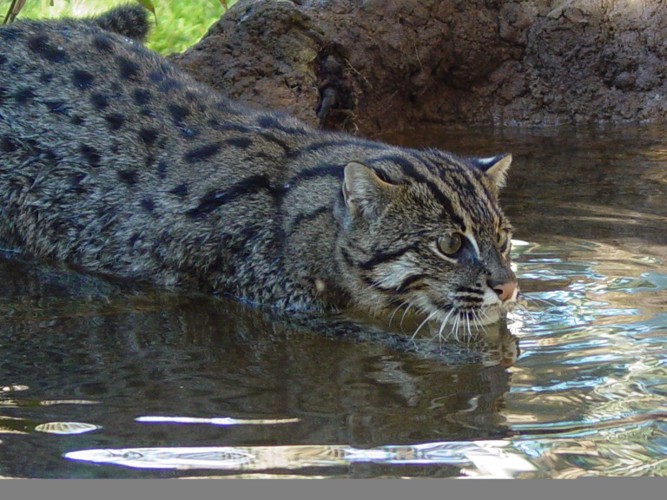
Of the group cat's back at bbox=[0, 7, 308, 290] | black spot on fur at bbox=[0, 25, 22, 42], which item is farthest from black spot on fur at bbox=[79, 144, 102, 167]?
black spot on fur at bbox=[0, 25, 22, 42]

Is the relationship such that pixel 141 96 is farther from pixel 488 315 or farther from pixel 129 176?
pixel 488 315

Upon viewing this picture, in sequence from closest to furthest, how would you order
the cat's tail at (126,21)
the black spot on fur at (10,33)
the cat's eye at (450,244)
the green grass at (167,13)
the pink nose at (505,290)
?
the pink nose at (505,290)
the cat's eye at (450,244)
the black spot on fur at (10,33)
the cat's tail at (126,21)
the green grass at (167,13)

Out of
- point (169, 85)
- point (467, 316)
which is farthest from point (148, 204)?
point (467, 316)

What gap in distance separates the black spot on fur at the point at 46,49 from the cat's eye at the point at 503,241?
3.63 m

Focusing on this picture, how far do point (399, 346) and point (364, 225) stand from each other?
0.85 meters

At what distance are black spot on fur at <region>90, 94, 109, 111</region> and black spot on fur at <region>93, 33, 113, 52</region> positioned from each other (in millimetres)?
446

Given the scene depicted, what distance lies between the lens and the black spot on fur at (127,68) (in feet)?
28.4

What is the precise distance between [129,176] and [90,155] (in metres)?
0.36

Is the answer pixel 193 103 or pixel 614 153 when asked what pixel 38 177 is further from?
pixel 614 153

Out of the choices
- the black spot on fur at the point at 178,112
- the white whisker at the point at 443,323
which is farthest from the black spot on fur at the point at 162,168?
the white whisker at the point at 443,323

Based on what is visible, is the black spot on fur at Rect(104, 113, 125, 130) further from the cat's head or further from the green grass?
the green grass

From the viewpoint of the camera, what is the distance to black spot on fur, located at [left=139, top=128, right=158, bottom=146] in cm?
835

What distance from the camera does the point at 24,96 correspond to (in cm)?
872

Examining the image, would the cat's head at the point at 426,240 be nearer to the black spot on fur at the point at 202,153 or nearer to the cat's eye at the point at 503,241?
the cat's eye at the point at 503,241
